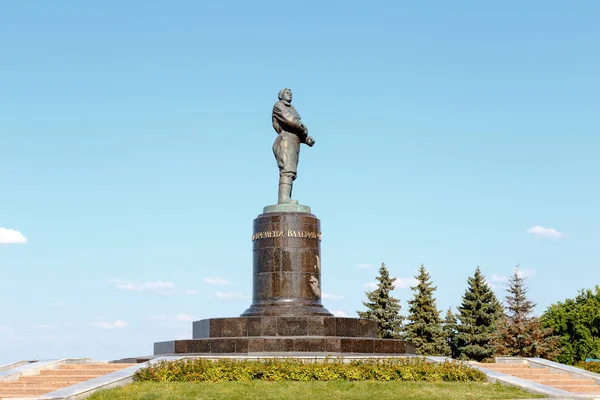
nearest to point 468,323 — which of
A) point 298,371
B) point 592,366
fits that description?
point 592,366

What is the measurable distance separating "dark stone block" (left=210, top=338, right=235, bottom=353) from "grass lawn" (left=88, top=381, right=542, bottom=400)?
3822mm

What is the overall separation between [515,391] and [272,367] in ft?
16.5

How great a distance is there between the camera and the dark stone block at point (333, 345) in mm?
19062

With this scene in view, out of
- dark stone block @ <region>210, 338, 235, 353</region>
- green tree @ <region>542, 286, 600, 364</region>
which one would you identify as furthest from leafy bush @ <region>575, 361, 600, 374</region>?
green tree @ <region>542, 286, 600, 364</region>

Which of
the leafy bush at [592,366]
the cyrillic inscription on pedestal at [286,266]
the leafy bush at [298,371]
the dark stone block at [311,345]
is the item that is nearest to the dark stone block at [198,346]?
the cyrillic inscription on pedestal at [286,266]

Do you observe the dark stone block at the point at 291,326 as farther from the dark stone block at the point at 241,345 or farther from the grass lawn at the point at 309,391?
the grass lawn at the point at 309,391

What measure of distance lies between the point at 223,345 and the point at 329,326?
288cm

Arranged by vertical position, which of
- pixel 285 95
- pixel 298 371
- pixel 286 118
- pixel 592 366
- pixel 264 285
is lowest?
pixel 592 366

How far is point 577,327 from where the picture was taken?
5278 centimetres

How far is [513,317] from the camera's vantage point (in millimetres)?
42594

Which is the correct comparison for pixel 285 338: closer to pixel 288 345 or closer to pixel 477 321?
pixel 288 345

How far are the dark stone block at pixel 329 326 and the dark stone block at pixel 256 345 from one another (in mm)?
1984

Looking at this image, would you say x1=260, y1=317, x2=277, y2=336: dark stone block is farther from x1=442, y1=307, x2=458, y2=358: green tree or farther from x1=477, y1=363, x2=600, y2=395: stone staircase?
x1=442, y1=307, x2=458, y2=358: green tree

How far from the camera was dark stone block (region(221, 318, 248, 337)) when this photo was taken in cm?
2036
